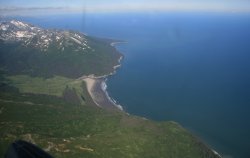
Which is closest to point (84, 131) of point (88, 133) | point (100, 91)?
point (88, 133)

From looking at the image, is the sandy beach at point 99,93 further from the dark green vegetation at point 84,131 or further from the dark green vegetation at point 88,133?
the dark green vegetation at point 88,133

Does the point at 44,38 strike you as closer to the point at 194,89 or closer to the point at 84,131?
the point at 194,89

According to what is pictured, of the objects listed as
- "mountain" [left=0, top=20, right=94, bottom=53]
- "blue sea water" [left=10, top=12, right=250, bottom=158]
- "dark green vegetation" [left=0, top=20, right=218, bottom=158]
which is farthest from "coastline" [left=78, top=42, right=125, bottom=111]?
"mountain" [left=0, top=20, right=94, bottom=53]

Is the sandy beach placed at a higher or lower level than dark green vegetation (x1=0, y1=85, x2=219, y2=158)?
lower

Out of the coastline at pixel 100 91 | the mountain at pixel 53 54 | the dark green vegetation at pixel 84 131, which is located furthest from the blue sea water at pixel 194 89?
the dark green vegetation at pixel 84 131

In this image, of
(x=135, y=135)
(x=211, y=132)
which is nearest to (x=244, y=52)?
(x=211, y=132)

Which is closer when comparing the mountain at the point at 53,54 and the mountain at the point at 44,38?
the mountain at the point at 53,54

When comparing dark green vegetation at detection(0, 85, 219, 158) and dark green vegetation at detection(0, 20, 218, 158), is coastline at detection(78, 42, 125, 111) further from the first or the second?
dark green vegetation at detection(0, 85, 219, 158)

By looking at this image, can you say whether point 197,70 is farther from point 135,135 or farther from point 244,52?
point 135,135
